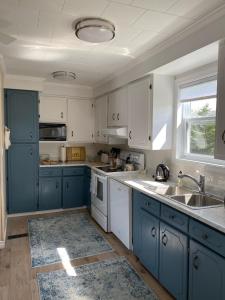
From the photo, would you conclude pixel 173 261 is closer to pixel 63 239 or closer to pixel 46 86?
pixel 63 239

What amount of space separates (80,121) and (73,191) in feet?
4.45

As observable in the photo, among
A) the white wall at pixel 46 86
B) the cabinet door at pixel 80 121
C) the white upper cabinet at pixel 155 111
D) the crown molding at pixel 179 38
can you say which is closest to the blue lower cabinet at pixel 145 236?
the white upper cabinet at pixel 155 111

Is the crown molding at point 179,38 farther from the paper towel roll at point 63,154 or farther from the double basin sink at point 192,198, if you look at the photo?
the paper towel roll at point 63,154

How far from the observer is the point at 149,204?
2.34m

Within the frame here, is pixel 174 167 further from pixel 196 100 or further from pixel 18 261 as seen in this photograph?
pixel 18 261

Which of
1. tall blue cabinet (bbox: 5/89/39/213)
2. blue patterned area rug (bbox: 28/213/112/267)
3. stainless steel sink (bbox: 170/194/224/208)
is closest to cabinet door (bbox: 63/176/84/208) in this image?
blue patterned area rug (bbox: 28/213/112/267)

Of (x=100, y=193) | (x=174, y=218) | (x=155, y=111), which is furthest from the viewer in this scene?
(x=100, y=193)

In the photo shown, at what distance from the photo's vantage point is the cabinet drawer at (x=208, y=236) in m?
1.51

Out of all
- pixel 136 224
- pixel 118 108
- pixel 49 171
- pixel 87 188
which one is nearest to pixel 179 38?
pixel 118 108

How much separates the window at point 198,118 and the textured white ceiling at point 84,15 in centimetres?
70

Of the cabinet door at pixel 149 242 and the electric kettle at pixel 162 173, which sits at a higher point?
the electric kettle at pixel 162 173

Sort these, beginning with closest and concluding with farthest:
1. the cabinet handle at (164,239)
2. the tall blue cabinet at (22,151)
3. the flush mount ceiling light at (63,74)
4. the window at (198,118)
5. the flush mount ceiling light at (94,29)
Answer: the flush mount ceiling light at (94,29)
the cabinet handle at (164,239)
the window at (198,118)
the flush mount ceiling light at (63,74)
the tall blue cabinet at (22,151)

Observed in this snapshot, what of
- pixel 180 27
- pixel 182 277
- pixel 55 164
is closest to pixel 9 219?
pixel 55 164

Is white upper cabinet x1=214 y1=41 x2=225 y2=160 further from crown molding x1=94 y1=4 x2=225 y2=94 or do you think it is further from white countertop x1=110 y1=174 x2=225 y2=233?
white countertop x1=110 y1=174 x2=225 y2=233
